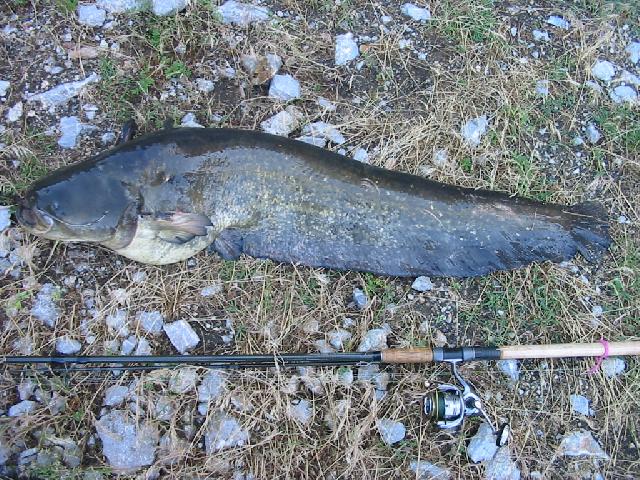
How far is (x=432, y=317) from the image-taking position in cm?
363

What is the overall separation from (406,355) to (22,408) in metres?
2.15

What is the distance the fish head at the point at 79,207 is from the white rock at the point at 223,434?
1.19 m

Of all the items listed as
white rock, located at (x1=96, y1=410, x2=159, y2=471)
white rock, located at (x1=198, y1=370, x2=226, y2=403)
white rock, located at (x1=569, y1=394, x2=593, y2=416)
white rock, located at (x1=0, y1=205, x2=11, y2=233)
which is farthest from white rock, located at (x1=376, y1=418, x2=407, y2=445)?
white rock, located at (x1=0, y1=205, x2=11, y2=233)

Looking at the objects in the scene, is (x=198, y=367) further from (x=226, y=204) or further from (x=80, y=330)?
(x=226, y=204)

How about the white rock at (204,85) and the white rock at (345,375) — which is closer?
the white rock at (345,375)

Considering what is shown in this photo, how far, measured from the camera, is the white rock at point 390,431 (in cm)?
338

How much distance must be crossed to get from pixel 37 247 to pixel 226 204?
1175 millimetres

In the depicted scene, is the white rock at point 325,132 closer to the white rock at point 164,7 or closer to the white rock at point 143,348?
the white rock at point 164,7

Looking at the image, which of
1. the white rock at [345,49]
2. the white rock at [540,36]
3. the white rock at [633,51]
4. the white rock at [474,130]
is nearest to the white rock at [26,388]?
the white rock at [345,49]

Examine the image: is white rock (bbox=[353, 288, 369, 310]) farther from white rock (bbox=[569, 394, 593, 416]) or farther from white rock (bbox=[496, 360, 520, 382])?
white rock (bbox=[569, 394, 593, 416])

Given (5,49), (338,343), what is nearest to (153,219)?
(338,343)

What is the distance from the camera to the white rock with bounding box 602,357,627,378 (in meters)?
3.67

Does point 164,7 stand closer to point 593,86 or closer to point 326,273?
point 326,273

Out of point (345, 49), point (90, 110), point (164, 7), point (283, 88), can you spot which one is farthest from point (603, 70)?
point (90, 110)
